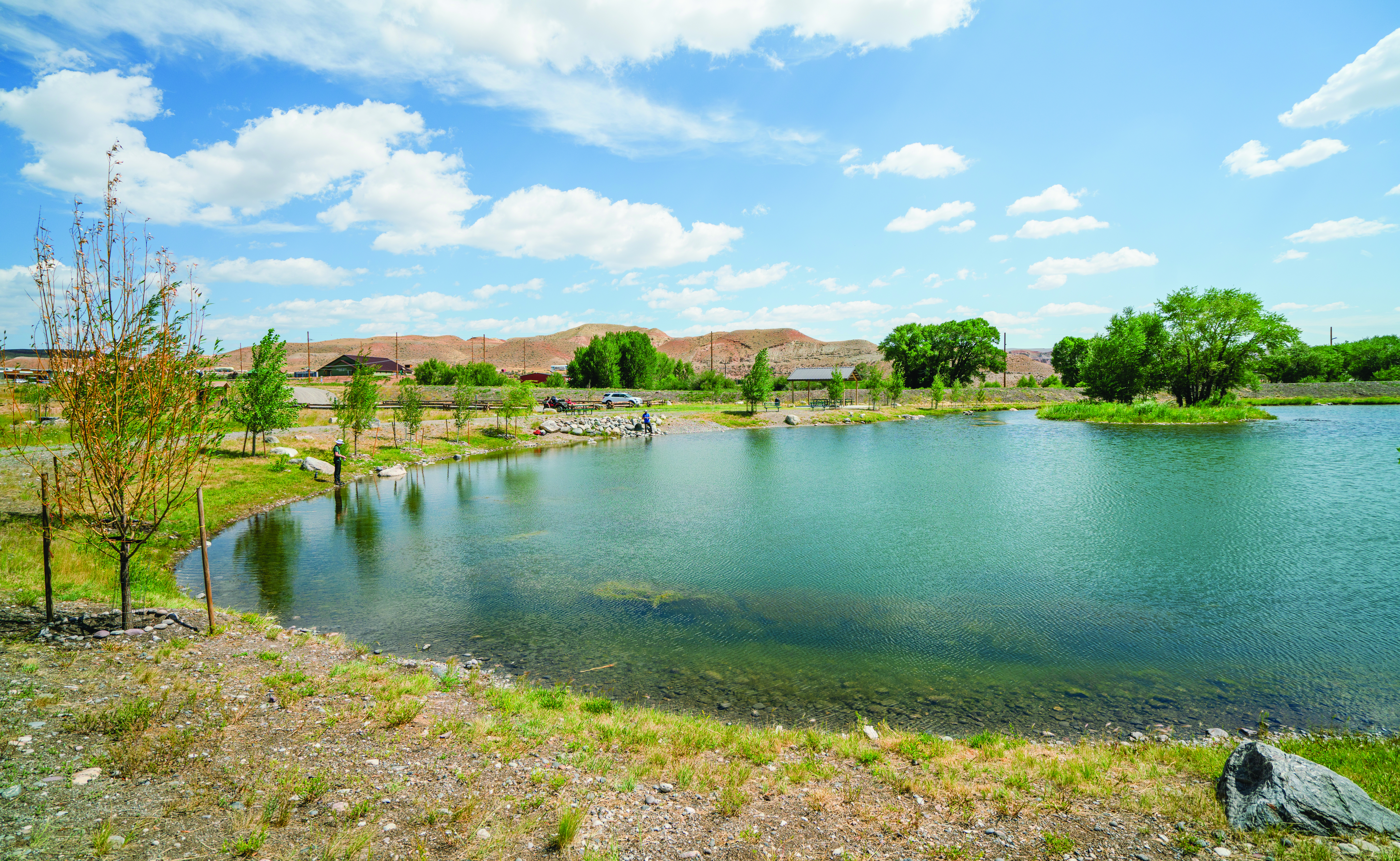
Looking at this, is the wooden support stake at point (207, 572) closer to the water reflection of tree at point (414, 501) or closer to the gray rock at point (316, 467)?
the water reflection of tree at point (414, 501)

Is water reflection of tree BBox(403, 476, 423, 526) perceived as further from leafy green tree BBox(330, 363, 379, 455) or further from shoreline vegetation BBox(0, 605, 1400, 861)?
shoreline vegetation BBox(0, 605, 1400, 861)

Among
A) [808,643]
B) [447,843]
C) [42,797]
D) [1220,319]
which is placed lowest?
[808,643]

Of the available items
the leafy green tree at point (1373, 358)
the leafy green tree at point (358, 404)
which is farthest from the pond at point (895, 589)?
the leafy green tree at point (1373, 358)

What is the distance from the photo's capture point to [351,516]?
982 inches

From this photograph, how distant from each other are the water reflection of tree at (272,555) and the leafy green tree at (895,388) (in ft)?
264

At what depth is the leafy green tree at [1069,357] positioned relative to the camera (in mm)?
130375

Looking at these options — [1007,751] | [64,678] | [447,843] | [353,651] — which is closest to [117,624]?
[64,678]

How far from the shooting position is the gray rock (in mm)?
32562

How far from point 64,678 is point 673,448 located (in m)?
42.9

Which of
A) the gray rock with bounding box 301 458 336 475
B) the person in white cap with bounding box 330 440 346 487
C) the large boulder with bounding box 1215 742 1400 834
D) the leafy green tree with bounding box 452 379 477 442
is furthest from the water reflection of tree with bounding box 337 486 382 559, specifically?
the large boulder with bounding box 1215 742 1400 834

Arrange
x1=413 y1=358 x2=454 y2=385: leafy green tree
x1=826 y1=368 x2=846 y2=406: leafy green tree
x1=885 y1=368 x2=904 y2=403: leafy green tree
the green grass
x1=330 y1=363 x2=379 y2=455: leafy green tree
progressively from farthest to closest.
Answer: x1=413 y1=358 x2=454 y2=385: leafy green tree < x1=885 y1=368 x2=904 y2=403: leafy green tree < x1=826 y1=368 x2=846 y2=406: leafy green tree < the green grass < x1=330 y1=363 x2=379 y2=455: leafy green tree

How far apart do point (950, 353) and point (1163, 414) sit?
1944 inches

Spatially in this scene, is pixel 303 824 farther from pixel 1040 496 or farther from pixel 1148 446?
pixel 1148 446

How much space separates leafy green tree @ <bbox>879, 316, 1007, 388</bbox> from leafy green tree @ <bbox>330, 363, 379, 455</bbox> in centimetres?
9133
